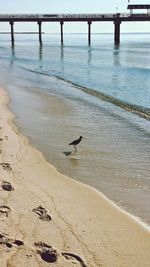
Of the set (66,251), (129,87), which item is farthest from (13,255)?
(129,87)

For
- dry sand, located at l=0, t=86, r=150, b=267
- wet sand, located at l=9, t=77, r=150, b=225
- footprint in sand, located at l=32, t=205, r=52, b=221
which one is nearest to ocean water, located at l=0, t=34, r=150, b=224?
wet sand, located at l=9, t=77, r=150, b=225

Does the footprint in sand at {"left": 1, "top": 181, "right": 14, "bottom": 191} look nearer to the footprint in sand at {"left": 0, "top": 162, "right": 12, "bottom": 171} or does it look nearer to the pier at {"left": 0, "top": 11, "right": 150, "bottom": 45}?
the footprint in sand at {"left": 0, "top": 162, "right": 12, "bottom": 171}

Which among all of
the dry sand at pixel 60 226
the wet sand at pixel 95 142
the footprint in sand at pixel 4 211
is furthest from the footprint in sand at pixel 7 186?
the wet sand at pixel 95 142

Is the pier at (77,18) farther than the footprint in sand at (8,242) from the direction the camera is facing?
Yes

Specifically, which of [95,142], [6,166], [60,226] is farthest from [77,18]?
[60,226]

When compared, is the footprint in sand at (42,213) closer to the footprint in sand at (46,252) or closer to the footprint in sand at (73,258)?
the footprint in sand at (46,252)

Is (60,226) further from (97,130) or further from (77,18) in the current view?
(77,18)

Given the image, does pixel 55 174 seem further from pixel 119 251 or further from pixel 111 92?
pixel 111 92

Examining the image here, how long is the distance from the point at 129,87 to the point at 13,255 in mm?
19922

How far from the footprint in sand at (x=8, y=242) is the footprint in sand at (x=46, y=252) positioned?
21 centimetres

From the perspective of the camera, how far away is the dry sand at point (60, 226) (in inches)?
200

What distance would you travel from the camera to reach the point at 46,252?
513cm

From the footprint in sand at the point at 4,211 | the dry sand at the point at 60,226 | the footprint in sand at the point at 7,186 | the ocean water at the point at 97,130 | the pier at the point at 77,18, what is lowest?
the ocean water at the point at 97,130

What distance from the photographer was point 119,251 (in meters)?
5.39
